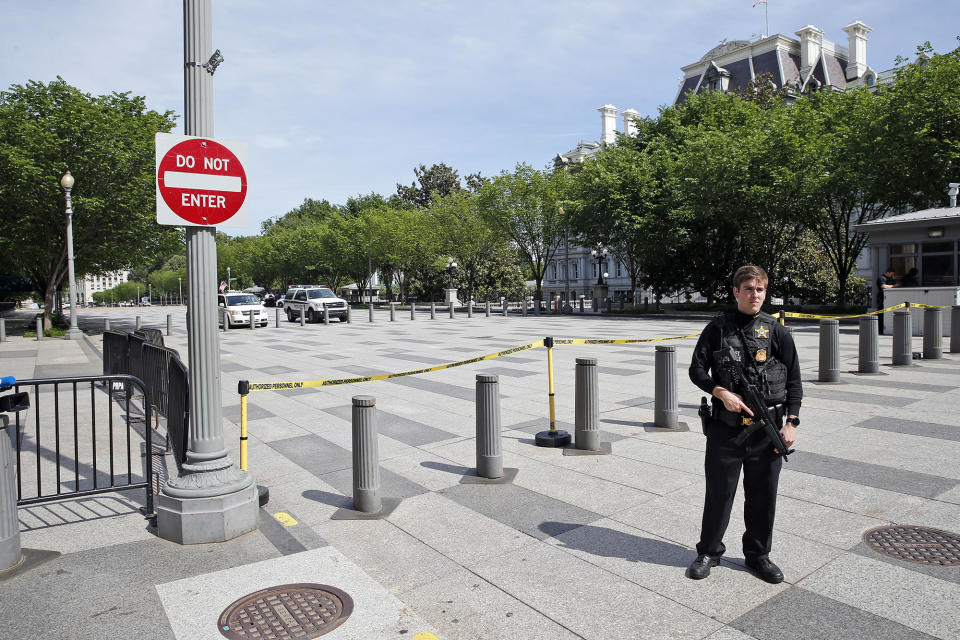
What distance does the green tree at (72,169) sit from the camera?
79.7ft

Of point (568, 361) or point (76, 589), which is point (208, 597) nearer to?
point (76, 589)

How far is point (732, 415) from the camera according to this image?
12.3ft

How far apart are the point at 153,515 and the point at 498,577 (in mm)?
2970

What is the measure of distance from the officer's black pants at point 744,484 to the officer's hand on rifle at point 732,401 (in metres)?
0.17

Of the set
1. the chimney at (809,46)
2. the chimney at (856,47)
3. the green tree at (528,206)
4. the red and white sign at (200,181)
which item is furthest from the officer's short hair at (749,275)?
the chimney at (856,47)

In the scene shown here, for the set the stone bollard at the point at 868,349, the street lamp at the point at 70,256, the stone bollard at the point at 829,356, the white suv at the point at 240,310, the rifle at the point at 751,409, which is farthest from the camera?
the white suv at the point at 240,310

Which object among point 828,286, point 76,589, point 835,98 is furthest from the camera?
point 828,286

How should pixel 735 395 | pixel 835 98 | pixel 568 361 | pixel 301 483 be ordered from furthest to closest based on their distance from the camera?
pixel 835 98, pixel 568 361, pixel 301 483, pixel 735 395

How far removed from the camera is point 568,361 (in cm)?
1459

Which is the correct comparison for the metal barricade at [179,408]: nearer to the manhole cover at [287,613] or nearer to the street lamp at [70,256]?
the manhole cover at [287,613]

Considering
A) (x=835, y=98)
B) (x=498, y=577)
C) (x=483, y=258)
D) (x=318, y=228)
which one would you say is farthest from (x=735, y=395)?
(x=318, y=228)

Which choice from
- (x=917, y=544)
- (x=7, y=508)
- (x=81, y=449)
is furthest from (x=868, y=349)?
(x=7, y=508)

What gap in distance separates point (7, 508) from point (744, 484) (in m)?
4.58

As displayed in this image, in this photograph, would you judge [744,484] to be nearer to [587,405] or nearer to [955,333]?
[587,405]
